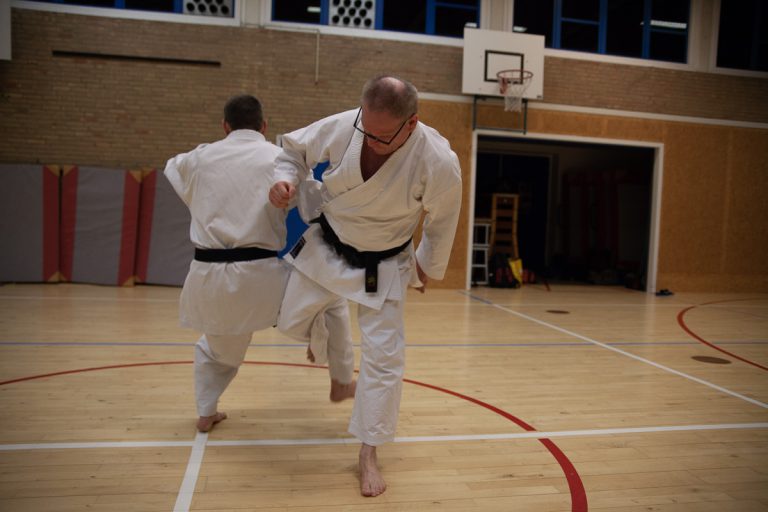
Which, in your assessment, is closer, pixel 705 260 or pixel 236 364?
pixel 236 364

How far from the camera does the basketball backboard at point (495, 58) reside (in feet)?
27.0

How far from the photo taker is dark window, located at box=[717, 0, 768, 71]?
31.6 feet

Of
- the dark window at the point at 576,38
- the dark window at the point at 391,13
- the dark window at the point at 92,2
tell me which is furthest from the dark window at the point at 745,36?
the dark window at the point at 92,2

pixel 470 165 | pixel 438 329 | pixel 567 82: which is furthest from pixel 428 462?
pixel 567 82

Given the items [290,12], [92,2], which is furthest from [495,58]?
[290,12]

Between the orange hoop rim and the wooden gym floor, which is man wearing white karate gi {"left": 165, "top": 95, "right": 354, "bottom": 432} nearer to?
the wooden gym floor

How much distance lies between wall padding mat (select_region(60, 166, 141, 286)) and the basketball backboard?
4.94 meters

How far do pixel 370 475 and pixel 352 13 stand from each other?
7624 millimetres

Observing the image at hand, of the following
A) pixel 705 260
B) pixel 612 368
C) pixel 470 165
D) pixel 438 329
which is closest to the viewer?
pixel 612 368

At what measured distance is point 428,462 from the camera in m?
2.33

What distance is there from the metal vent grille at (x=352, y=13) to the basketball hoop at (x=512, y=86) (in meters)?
2.01

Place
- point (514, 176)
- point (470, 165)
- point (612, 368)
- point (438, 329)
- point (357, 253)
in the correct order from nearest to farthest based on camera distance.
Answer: point (357, 253) → point (612, 368) → point (438, 329) → point (470, 165) → point (514, 176)

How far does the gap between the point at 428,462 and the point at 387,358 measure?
1.69 ft

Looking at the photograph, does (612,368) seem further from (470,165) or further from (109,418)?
(470,165)
